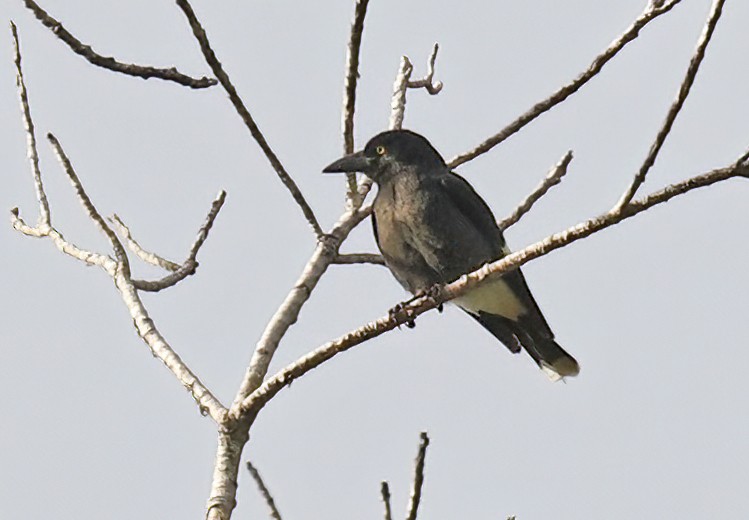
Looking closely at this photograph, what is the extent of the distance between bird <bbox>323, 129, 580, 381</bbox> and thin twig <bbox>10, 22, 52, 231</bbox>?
145cm

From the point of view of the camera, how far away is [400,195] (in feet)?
19.9

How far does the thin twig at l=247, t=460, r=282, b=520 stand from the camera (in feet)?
11.3

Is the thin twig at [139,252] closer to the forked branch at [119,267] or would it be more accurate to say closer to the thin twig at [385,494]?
the forked branch at [119,267]

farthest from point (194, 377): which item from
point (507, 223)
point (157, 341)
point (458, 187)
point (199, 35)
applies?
point (458, 187)

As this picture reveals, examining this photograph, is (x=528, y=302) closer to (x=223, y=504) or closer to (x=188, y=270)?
(x=188, y=270)

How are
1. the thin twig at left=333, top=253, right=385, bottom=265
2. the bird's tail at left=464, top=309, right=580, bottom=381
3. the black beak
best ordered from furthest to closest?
the bird's tail at left=464, top=309, right=580, bottom=381
the black beak
the thin twig at left=333, top=253, right=385, bottom=265

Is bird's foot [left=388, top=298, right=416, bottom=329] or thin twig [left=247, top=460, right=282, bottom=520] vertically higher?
bird's foot [left=388, top=298, right=416, bottom=329]

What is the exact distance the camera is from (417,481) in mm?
3271

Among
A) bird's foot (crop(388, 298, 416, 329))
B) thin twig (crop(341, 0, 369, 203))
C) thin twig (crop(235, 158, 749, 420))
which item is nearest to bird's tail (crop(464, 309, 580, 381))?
bird's foot (crop(388, 298, 416, 329))

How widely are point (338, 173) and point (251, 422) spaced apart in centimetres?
208

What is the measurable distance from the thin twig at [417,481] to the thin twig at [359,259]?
188 centimetres

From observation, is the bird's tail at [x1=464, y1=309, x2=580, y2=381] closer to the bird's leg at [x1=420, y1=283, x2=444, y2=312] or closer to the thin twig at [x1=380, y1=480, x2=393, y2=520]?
the bird's leg at [x1=420, y1=283, x2=444, y2=312]

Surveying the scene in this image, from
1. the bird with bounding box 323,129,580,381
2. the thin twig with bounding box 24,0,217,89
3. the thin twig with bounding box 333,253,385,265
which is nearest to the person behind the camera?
the thin twig with bounding box 24,0,217,89

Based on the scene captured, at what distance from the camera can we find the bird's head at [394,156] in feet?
20.3
